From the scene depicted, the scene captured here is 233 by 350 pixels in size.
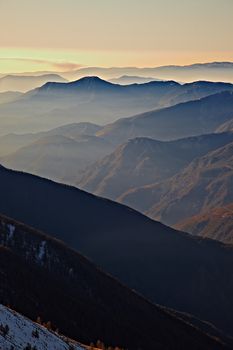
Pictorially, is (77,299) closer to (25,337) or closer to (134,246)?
(25,337)

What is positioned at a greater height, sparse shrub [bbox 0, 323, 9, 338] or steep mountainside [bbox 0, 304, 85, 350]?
sparse shrub [bbox 0, 323, 9, 338]

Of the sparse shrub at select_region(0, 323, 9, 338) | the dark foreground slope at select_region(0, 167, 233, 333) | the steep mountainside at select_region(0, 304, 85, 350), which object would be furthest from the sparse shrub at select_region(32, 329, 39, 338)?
the dark foreground slope at select_region(0, 167, 233, 333)

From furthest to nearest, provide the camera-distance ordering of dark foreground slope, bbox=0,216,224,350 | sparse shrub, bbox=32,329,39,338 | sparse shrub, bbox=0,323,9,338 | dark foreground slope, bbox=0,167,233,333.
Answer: dark foreground slope, bbox=0,167,233,333
dark foreground slope, bbox=0,216,224,350
sparse shrub, bbox=32,329,39,338
sparse shrub, bbox=0,323,9,338

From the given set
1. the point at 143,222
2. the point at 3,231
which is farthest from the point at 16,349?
the point at 143,222

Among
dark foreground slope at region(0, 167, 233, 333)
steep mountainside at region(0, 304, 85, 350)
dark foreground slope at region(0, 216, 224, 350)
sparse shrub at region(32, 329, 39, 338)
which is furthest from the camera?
dark foreground slope at region(0, 167, 233, 333)

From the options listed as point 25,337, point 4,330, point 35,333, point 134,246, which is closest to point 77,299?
point 35,333

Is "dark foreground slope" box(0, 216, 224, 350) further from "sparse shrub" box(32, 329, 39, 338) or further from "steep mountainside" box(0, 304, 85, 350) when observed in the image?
"sparse shrub" box(32, 329, 39, 338)

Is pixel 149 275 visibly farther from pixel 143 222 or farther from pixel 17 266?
pixel 17 266
